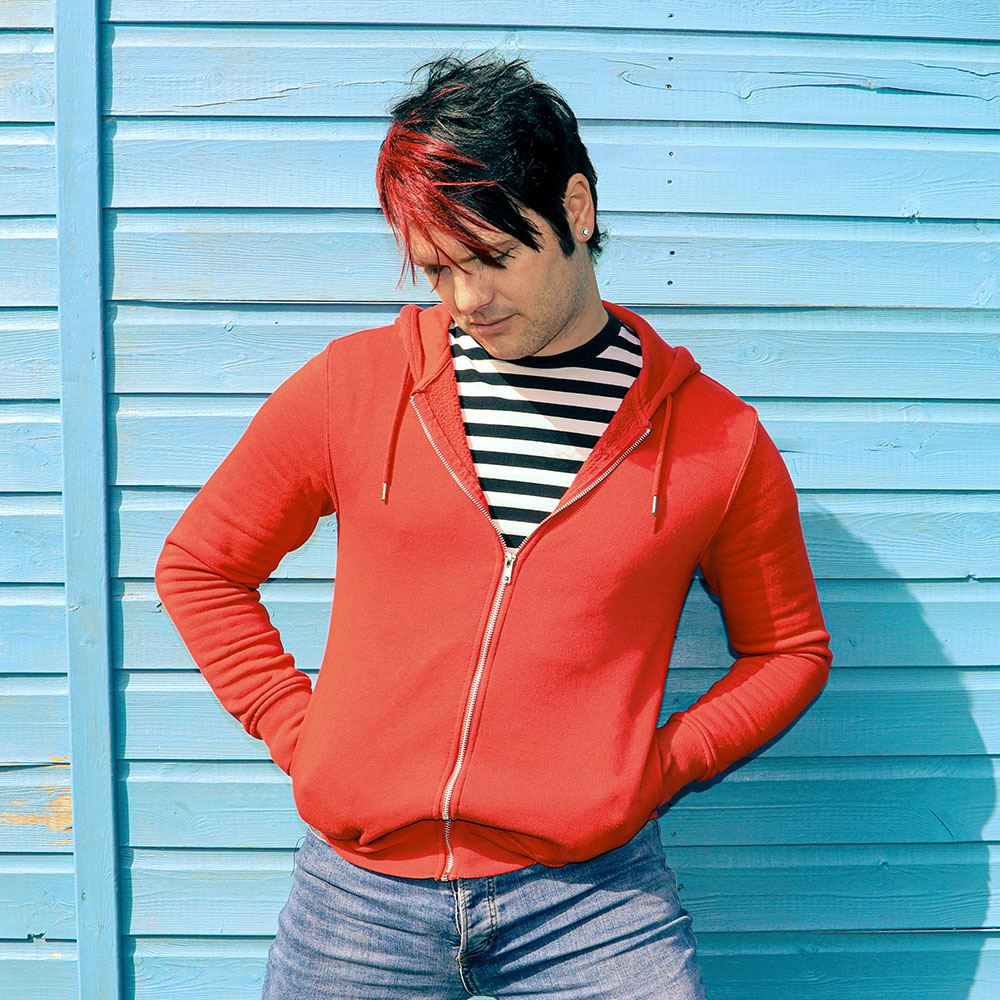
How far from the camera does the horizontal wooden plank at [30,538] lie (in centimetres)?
253

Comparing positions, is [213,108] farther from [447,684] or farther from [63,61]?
[447,684]

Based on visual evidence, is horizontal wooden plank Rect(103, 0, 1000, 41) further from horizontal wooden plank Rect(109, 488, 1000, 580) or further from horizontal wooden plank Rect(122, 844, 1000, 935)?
horizontal wooden plank Rect(122, 844, 1000, 935)

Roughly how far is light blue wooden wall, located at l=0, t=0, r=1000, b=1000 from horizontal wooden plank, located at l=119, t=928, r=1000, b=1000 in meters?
0.01

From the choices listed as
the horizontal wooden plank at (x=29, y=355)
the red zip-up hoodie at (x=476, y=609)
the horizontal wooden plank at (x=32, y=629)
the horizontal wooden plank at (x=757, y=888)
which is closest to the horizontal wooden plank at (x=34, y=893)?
the horizontal wooden plank at (x=757, y=888)

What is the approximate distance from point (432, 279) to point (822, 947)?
7.11ft

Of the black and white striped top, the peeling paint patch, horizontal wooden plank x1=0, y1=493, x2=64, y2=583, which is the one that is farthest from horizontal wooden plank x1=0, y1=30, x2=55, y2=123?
the peeling paint patch

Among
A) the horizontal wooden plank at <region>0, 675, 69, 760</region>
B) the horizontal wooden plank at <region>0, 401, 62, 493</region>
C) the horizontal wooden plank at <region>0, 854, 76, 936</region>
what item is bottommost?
the horizontal wooden plank at <region>0, 854, 76, 936</region>

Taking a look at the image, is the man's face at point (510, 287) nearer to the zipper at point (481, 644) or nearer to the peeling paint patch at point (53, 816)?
the zipper at point (481, 644)

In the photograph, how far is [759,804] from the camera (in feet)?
8.64

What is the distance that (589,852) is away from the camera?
1772 mm

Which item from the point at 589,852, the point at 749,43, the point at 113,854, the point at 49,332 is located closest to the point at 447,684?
the point at 589,852

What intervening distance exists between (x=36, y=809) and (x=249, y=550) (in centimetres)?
126

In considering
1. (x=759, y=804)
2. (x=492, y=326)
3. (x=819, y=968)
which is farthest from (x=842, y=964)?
(x=492, y=326)

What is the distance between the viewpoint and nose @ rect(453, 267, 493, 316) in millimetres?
1704
